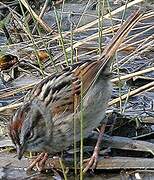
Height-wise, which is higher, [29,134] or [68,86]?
[68,86]

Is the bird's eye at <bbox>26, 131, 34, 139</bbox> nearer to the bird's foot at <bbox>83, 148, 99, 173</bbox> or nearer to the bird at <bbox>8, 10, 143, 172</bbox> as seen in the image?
the bird at <bbox>8, 10, 143, 172</bbox>

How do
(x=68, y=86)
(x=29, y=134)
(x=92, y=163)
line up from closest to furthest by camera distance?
(x=29, y=134) → (x=92, y=163) → (x=68, y=86)

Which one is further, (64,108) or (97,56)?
(97,56)

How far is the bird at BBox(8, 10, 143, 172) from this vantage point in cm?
434

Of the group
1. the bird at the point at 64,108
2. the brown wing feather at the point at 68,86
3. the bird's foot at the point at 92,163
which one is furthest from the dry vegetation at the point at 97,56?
the brown wing feather at the point at 68,86

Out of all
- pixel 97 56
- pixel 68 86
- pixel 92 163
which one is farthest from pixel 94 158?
pixel 97 56

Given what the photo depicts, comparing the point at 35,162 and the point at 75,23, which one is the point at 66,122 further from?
the point at 75,23

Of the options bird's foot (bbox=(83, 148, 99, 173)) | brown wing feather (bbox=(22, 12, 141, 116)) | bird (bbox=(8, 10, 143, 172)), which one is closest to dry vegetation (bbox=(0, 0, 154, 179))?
bird's foot (bbox=(83, 148, 99, 173))

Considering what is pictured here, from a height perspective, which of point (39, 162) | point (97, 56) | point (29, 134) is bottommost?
point (39, 162)

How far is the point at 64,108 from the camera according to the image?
4.62m

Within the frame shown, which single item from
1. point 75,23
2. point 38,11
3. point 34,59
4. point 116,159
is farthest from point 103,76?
point 38,11

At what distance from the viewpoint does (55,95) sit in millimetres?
4730

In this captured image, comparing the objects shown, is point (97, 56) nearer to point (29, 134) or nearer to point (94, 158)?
point (94, 158)

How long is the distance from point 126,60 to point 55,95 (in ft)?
4.50
